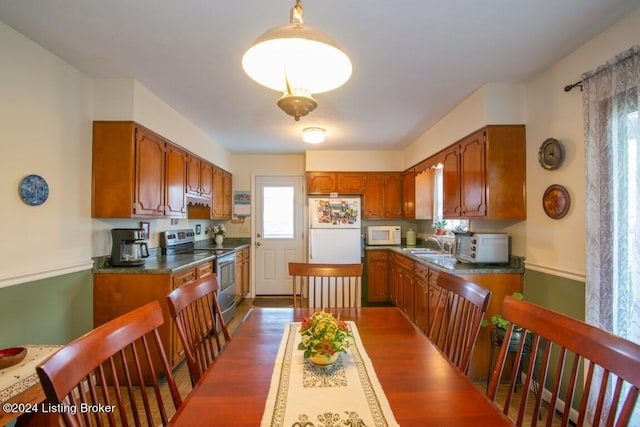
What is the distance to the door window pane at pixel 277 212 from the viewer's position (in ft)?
16.2

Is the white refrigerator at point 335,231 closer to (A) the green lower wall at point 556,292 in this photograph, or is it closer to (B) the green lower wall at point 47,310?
(A) the green lower wall at point 556,292

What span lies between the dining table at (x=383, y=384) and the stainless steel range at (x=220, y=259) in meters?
2.02

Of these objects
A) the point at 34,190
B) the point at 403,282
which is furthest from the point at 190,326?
the point at 403,282

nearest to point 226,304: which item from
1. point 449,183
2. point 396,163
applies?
point 449,183

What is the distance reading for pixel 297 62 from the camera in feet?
3.35

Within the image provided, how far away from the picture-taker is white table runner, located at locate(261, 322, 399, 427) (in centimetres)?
82

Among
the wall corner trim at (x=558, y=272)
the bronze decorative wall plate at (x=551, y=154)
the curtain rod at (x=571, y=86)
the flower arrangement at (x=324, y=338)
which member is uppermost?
the curtain rod at (x=571, y=86)

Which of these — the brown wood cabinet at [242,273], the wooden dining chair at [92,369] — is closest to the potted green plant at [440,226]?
the brown wood cabinet at [242,273]

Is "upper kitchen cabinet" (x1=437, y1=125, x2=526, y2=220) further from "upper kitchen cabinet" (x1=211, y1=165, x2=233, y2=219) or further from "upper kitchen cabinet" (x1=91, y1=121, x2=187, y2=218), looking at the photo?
"upper kitchen cabinet" (x1=211, y1=165, x2=233, y2=219)

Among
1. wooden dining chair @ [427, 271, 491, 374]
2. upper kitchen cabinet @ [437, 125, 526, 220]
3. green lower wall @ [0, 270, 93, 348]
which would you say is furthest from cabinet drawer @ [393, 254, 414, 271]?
green lower wall @ [0, 270, 93, 348]

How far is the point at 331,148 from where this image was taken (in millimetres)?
4477

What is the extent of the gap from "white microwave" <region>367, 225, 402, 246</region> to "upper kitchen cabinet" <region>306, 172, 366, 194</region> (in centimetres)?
62

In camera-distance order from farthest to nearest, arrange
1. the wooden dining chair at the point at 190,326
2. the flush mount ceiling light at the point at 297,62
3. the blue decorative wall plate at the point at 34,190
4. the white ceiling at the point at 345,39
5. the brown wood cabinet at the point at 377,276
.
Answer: the brown wood cabinet at the point at 377,276 < the blue decorative wall plate at the point at 34,190 < the white ceiling at the point at 345,39 < the wooden dining chair at the point at 190,326 < the flush mount ceiling light at the point at 297,62

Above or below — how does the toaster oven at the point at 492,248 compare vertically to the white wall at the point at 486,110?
below
